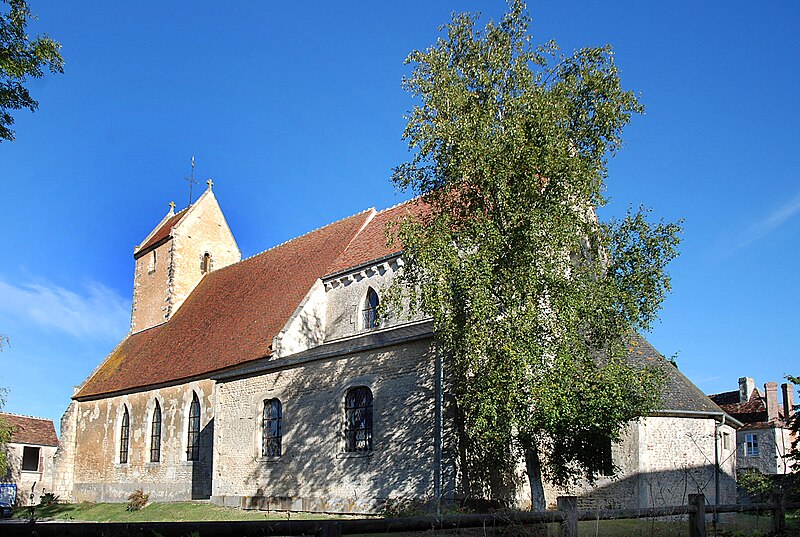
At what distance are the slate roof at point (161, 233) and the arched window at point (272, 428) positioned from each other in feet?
58.2

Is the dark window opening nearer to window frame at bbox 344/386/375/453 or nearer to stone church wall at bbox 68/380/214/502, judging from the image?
stone church wall at bbox 68/380/214/502

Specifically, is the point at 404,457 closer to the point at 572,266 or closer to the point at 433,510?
the point at 433,510

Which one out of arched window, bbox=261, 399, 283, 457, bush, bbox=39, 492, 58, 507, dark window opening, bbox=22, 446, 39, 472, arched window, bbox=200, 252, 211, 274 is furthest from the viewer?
dark window opening, bbox=22, 446, 39, 472

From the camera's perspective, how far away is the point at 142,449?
2953 cm

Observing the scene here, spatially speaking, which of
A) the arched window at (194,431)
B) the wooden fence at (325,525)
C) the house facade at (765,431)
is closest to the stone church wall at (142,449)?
the arched window at (194,431)

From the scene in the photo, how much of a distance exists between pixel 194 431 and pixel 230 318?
4.53 m

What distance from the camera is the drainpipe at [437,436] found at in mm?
16219

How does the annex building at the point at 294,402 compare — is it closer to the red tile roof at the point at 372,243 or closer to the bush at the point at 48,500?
the red tile roof at the point at 372,243

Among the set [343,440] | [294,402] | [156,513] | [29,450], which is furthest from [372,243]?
[29,450]

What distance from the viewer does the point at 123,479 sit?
1192 inches

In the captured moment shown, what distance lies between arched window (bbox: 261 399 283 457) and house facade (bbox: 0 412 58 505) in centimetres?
2524

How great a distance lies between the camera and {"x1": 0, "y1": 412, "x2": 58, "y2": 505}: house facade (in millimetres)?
41000

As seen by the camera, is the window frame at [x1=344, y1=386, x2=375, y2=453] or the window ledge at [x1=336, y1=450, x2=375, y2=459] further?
the window frame at [x1=344, y1=386, x2=375, y2=453]

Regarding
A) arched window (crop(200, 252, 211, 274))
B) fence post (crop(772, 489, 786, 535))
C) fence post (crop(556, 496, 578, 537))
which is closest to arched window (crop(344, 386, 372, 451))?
fence post (crop(772, 489, 786, 535))
